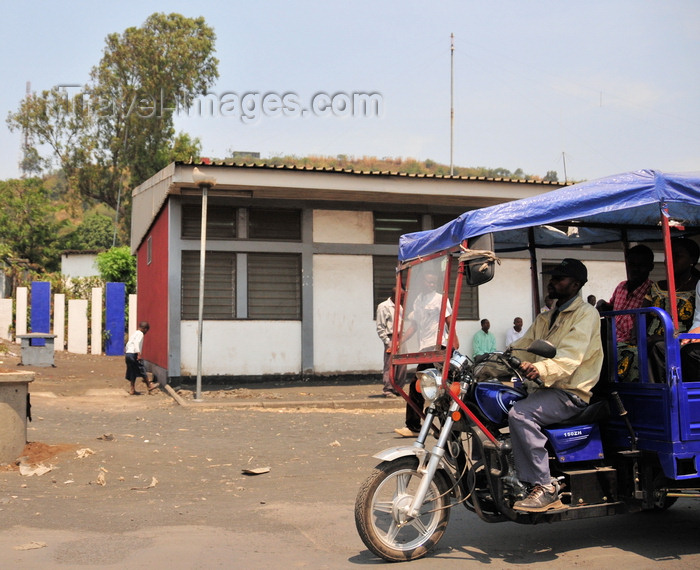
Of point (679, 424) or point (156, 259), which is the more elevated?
point (156, 259)

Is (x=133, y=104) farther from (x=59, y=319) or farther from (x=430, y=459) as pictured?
(x=430, y=459)

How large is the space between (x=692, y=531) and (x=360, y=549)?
2461 millimetres

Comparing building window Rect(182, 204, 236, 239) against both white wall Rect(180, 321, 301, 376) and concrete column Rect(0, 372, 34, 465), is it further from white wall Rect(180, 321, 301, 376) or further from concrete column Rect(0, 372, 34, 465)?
concrete column Rect(0, 372, 34, 465)

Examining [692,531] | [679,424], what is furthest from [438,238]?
[692,531]

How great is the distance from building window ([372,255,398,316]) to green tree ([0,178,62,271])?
28.5 m

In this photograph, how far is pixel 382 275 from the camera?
1652cm

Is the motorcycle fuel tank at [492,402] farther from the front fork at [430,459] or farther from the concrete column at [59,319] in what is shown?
the concrete column at [59,319]

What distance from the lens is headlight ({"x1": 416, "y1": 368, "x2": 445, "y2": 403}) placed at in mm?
5023

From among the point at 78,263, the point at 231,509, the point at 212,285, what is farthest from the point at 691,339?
the point at 78,263

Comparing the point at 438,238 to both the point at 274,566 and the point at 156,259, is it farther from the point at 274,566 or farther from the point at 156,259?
the point at 156,259

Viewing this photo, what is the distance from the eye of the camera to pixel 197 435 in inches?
401

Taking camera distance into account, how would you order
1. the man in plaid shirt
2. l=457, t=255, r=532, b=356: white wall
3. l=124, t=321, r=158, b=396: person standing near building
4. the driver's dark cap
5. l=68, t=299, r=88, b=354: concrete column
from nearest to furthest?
the driver's dark cap, the man in plaid shirt, l=124, t=321, r=158, b=396: person standing near building, l=457, t=255, r=532, b=356: white wall, l=68, t=299, r=88, b=354: concrete column

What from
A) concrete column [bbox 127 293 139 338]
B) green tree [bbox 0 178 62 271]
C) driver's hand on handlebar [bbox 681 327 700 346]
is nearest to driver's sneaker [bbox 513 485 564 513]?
driver's hand on handlebar [bbox 681 327 700 346]

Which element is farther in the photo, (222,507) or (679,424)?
(222,507)
